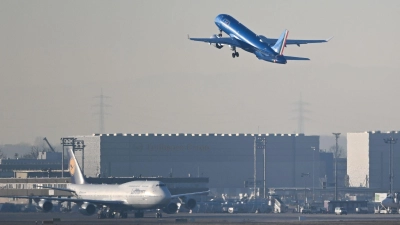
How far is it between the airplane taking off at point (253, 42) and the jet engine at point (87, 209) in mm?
32705

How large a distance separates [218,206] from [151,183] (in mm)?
38273

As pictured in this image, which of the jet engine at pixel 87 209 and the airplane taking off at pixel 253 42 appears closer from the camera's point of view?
the airplane taking off at pixel 253 42

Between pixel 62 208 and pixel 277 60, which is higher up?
pixel 277 60

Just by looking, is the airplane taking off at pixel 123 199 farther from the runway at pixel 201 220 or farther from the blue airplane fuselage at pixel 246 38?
the blue airplane fuselage at pixel 246 38

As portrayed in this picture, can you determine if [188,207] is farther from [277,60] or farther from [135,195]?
[277,60]

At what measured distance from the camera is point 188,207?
502 feet

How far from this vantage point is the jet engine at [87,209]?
144 meters

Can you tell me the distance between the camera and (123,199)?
5610 inches

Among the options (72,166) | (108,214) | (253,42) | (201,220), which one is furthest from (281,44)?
(72,166)

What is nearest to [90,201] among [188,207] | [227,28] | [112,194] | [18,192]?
[112,194]

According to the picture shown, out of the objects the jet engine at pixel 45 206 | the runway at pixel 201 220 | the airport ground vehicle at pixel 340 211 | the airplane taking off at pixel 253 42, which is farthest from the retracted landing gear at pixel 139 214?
the airport ground vehicle at pixel 340 211

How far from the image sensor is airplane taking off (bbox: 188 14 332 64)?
397 ft

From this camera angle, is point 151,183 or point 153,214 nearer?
point 151,183

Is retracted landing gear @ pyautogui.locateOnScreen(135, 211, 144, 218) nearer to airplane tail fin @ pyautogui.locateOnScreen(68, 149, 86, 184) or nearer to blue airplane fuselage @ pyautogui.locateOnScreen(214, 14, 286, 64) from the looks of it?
airplane tail fin @ pyautogui.locateOnScreen(68, 149, 86, 184)
